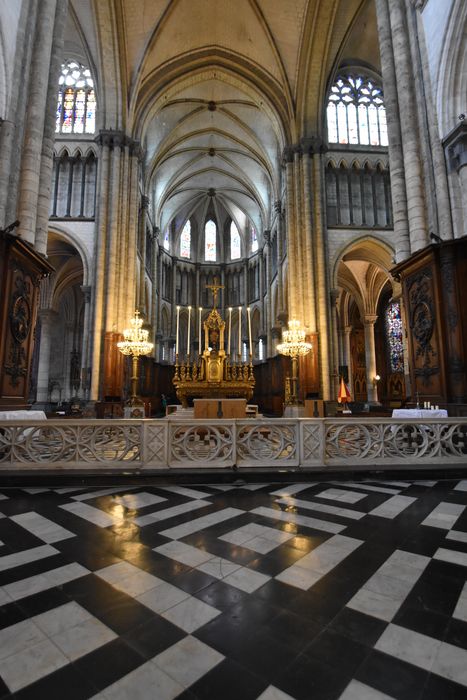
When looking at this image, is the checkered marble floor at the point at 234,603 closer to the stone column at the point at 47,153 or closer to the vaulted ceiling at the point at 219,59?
the stone column at the point at 47,153

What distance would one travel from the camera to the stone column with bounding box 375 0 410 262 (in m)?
8.48

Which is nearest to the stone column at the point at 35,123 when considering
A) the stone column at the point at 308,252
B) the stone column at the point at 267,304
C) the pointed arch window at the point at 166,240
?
the stone column at the point at 308,252

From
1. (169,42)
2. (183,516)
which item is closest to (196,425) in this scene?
(183,516)

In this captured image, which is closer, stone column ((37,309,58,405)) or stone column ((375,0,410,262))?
stone column ((375,0,410,262))

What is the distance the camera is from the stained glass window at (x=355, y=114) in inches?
755

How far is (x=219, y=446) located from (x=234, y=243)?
3162 centimetres

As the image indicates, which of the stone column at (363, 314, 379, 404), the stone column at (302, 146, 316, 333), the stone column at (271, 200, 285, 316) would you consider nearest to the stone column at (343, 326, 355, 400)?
the stone column at (363, 314, 379, 404)

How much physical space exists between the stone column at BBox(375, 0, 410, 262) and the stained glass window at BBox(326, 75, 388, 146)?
10148 millimetres

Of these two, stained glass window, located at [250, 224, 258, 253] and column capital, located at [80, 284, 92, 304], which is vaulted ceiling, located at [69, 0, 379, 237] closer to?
column capital, located at [80, 284, 92, 304]

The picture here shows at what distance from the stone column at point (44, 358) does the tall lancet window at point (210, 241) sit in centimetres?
1690

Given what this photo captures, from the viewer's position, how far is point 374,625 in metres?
1.89

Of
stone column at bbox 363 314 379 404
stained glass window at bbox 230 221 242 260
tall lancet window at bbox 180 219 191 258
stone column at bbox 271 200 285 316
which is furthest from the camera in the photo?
stained glass window at bbox 230 221 242 260

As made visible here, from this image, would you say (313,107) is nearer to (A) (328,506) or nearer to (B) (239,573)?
(A) (328,506)

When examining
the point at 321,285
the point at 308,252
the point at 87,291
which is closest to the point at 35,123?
the point at 87,291
